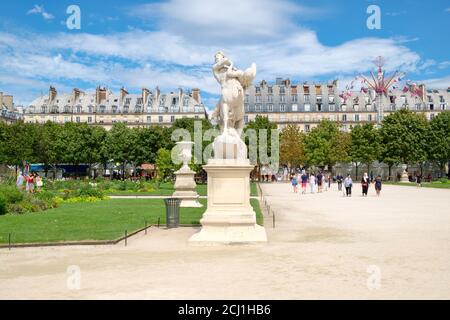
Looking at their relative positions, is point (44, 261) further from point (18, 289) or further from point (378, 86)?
point (378, 86)

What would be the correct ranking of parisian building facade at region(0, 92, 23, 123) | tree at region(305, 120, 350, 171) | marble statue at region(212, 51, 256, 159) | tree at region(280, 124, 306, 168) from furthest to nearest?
1. parisian building facade at region(0, 92, 23, 123)
2. tree at region(305, 120, 350, 171)
3. tree at region(280, 124, 306, 168)
4. marble statue at region(212, 51, 256, 159)

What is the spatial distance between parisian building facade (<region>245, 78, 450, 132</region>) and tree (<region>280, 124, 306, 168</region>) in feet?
64.1

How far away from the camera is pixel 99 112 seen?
103 m

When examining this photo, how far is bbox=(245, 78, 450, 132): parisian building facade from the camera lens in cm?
10144

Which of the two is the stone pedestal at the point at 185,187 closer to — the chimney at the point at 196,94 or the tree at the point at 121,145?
the tree at the point at 121,145

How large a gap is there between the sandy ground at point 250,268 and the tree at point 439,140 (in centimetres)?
6552

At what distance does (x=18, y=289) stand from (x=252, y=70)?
7.89 metres

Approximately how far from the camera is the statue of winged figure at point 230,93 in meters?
12.9

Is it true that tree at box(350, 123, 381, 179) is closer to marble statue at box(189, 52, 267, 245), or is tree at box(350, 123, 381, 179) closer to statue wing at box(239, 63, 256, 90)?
statue wing at box(239, 63, 256, 90)

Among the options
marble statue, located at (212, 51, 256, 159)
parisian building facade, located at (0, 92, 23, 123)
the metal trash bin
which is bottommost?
the metal trash bin

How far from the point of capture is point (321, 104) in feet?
337

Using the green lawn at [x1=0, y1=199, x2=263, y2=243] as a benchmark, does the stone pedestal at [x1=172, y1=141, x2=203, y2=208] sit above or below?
above

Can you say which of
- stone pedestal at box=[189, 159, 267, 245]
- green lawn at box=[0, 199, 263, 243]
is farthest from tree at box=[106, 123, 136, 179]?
stone pedestal at box=[189, 159, 267, 245]

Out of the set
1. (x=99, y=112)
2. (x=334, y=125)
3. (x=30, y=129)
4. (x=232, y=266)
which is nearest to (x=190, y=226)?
(x=232, y=266)
